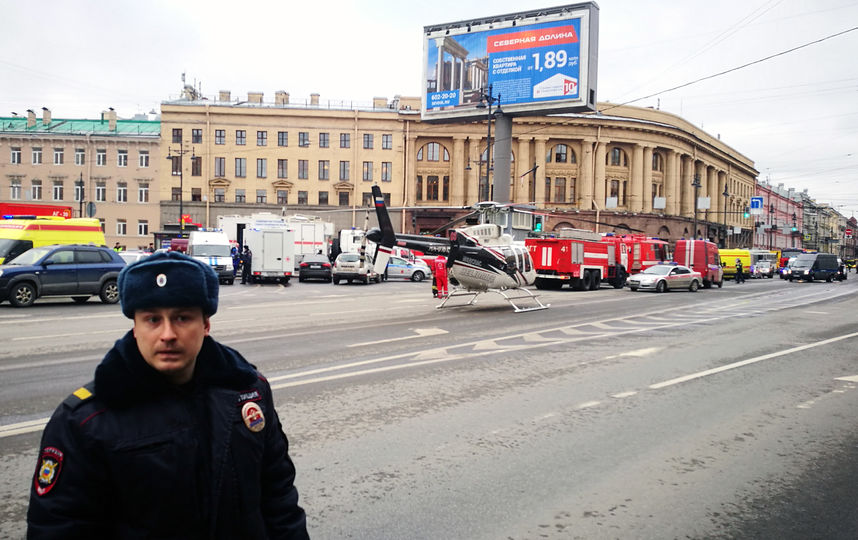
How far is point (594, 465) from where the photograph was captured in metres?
5.42

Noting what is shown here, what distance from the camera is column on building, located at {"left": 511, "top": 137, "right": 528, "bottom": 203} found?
216 ft

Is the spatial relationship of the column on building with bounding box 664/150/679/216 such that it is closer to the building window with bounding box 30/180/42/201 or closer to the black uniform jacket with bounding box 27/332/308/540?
the building window with bounding box 30/180/42/201

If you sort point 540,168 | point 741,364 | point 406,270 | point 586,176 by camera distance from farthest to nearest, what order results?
point 586,176
point 540,168
point 406,270
point 741,364

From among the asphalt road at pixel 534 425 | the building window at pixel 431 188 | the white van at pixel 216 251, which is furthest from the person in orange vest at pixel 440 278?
the building window at pixel 431 188

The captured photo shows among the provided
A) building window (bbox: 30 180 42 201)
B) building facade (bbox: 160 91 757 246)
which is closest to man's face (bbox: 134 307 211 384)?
building facade (bbox: 160 91 757 246)

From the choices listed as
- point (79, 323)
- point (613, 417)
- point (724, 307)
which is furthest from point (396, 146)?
point (613, 417)

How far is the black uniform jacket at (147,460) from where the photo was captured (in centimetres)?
197

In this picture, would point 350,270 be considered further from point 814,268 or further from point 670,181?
point 670,181

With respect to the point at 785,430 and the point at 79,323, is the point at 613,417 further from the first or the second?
the point at 79,323

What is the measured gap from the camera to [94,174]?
209 feet

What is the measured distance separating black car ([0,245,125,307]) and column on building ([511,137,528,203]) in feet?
166

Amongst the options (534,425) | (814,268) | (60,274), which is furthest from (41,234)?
(814,268)

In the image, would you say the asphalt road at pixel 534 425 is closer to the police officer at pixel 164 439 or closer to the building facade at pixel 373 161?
the police officer at pixel 164 439

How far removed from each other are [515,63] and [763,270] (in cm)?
4370
